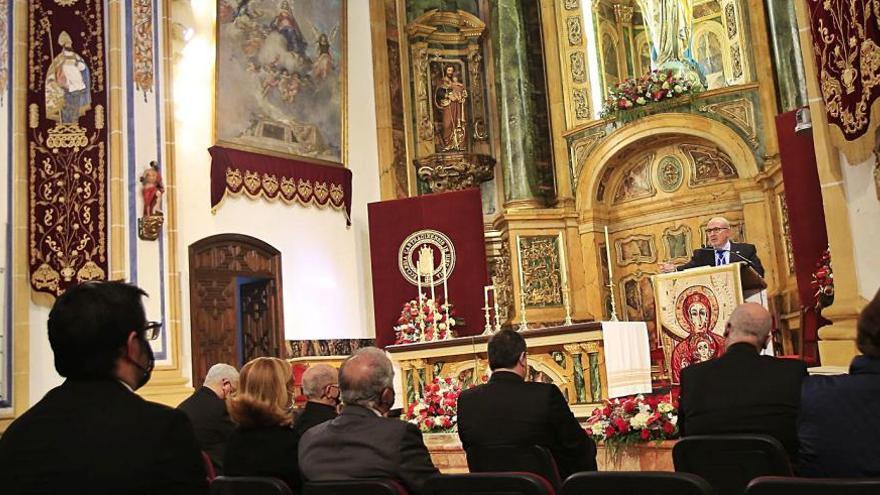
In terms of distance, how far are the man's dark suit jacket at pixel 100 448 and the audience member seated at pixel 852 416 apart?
5.84ft

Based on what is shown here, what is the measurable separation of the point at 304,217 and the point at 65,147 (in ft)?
11.6

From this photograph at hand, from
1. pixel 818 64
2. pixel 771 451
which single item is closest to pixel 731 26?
pixel 818 64

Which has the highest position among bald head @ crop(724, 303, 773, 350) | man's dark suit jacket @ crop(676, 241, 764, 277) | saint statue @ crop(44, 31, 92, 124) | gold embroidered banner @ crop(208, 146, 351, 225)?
saint statue @ crop(44, 31, 92, 124)

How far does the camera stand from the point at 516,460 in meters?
3.76

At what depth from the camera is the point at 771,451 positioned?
2818 mm

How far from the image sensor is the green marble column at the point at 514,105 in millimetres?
12180

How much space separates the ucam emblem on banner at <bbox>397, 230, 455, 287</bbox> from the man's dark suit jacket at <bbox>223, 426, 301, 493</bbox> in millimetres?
8150

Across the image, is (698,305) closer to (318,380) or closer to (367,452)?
(318,380)

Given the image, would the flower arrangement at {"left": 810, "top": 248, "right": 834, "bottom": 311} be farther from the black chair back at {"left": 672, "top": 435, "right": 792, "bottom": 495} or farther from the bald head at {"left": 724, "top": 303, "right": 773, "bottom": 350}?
the black chair back at {"left": 672, "top": 435, "right": 792, "bottom": 495}

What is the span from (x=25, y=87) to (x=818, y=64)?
750 centimetres

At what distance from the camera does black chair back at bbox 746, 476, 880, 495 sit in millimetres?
1979

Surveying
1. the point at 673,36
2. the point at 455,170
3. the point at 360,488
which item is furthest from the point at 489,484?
the point at 455,170

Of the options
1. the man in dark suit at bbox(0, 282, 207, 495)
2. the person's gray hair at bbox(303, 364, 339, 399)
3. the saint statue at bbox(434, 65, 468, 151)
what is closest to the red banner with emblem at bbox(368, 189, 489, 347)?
the saint statue at bbox(434, 65, 468, 151)

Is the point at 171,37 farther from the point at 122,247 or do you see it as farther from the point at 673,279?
the point at 673,279
